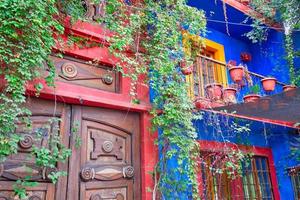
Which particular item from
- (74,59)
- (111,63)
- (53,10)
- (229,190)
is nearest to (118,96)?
(111,63)

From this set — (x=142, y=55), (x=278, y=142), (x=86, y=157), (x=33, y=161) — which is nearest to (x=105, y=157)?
(x=86, y=157)

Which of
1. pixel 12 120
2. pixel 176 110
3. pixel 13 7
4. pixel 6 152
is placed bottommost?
pixel 6 152

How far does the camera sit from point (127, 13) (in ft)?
14.9

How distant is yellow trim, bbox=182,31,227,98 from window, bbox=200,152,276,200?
1.30 m

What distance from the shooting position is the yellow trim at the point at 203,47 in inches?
196

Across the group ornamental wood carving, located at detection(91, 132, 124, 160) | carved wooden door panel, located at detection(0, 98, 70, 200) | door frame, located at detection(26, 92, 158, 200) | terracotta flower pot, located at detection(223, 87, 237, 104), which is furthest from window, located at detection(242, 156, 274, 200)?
carved wooden door panel, located at detection(0, 98, 70, 200)

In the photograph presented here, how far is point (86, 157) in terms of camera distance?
13.3 ft

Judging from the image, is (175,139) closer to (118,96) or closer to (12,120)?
(118,96)

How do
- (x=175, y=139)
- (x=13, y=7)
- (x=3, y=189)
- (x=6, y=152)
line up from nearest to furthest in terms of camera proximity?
(x=6, y=152), (x=13, y=7), (x=3, y=189), (x=175, y=139)

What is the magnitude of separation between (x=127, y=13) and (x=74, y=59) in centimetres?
106

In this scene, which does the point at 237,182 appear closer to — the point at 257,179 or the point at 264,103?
the point at 257,179

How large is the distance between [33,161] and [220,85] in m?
3.34

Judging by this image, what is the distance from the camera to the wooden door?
352cm

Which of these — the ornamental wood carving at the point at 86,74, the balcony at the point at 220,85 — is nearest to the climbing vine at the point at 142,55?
the ornamental wood carving at the point at 86,74
